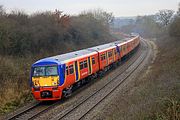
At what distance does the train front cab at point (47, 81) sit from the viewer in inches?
697

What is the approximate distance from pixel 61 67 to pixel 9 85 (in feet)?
12.5

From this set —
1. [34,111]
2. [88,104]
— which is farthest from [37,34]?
[34,111]

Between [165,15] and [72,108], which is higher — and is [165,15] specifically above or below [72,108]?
above

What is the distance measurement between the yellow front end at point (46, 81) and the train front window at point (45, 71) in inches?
9.0

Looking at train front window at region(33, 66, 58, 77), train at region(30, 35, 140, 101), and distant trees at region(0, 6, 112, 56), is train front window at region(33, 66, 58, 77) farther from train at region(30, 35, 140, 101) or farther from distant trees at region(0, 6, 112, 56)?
distant trees at region(0, 6, 112, 56)

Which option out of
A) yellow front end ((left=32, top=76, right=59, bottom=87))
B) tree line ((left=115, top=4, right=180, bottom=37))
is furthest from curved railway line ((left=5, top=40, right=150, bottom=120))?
tree line ((left=115, top=4, right=180, bottom=37))

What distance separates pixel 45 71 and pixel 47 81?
0.58 m

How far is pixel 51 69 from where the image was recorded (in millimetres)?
18062

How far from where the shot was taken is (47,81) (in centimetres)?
1789

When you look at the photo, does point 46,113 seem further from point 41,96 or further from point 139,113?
point 139,113

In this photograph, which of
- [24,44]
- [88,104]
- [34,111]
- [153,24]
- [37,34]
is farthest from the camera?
[153,24]

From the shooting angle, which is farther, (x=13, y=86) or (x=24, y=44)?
(x=24, y=44)

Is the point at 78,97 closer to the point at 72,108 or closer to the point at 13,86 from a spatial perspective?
the point at 72,108

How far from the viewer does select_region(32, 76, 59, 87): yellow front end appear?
17812mm
